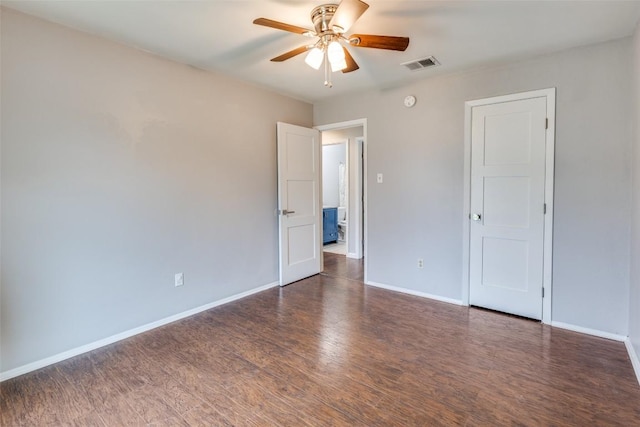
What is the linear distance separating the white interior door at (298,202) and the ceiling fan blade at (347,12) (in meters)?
2.13

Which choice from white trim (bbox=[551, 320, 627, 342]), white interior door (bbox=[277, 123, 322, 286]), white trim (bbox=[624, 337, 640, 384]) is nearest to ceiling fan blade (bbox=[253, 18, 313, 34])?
white interior door (bbox=[277, 123, 322, 286])

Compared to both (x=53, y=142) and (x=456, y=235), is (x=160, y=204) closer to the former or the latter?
(x=53, y=142)

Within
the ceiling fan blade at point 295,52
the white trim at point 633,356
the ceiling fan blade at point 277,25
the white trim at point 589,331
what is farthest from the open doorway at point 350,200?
the white trim at point 633,356

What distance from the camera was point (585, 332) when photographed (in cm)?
277

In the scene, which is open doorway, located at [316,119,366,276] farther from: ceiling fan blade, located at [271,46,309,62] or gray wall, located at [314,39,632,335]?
ceiling fan blade, located at [271,46,309,62]

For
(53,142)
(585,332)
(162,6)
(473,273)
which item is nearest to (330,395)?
(473,273)

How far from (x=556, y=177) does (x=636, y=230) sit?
0.72 metres

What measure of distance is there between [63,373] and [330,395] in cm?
185

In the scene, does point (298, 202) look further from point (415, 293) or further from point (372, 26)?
point (372, 26)

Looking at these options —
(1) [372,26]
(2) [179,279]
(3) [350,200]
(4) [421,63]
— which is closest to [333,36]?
(1) [372,26]

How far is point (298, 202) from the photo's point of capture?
4238mm

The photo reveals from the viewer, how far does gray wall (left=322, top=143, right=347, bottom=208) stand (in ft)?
25.1

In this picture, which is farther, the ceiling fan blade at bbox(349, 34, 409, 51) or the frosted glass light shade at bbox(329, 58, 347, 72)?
the frosted glass light shade at bbox(329, 58, 347, 72)

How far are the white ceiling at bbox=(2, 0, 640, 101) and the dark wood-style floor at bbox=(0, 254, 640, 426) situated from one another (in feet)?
7.94
